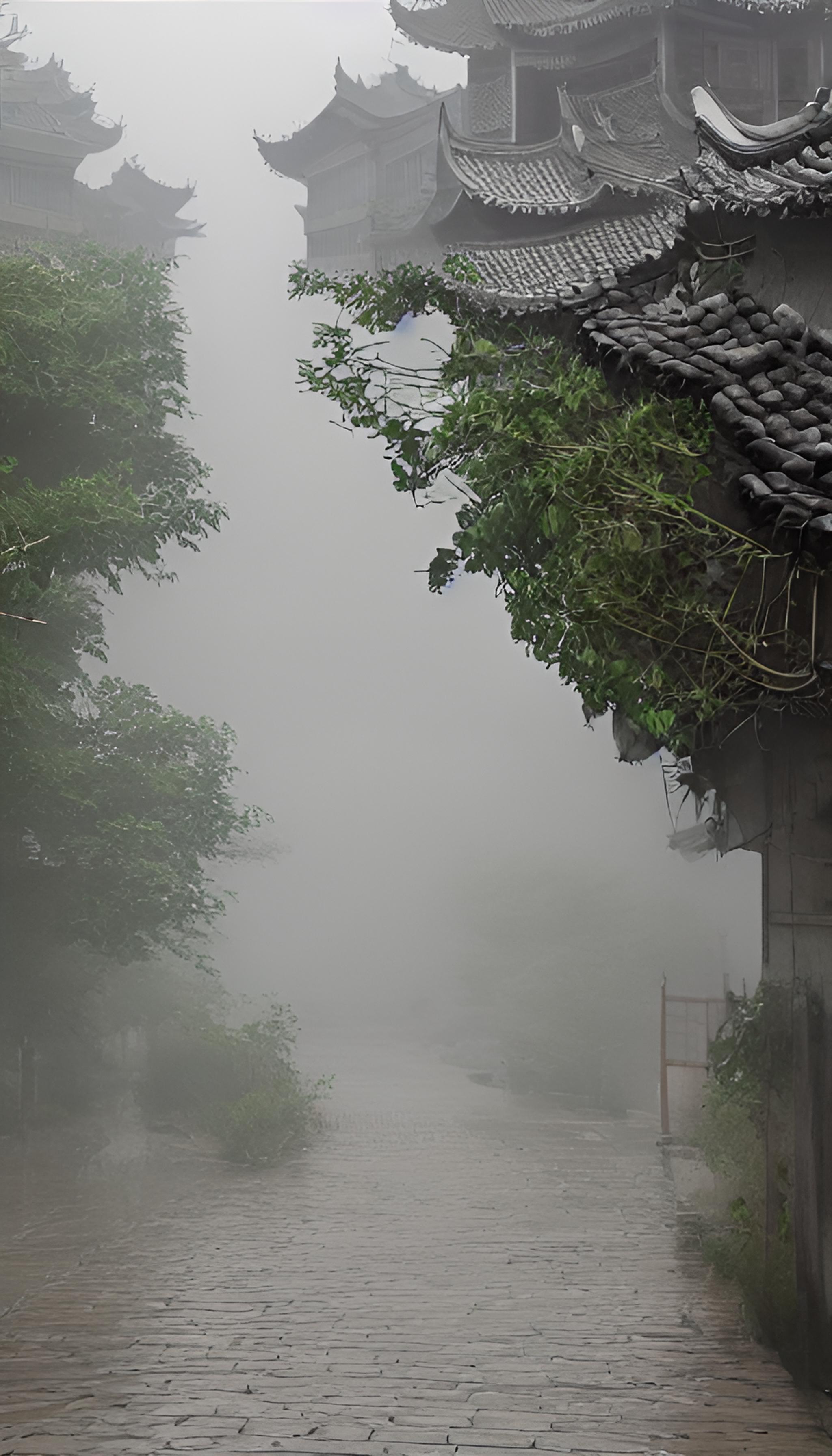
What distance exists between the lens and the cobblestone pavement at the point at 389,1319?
6.18m

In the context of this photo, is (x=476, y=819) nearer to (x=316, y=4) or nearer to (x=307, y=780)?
(x=307, y=780)

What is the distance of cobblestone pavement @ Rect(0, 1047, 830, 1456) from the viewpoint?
243 inches

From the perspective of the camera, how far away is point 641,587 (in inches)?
197

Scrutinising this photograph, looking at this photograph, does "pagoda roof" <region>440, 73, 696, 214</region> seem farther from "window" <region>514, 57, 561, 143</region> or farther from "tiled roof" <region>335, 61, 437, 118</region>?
"tiled roof" <region>335, 61, 437, 118</region>

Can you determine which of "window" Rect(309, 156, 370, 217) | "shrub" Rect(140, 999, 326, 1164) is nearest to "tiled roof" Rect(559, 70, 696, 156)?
"window" Rect(309, 156, 370, 217)

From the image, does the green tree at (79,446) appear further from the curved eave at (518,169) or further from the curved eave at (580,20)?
the curved eave at (580,20)

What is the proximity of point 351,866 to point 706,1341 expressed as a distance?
1720 centimetres

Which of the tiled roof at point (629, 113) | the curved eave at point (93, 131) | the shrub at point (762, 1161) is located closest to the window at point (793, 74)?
the tiled roof at point (629, 113)

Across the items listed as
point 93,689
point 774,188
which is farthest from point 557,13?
point 774,188

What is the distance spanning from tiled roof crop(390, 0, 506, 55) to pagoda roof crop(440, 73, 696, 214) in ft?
10.9

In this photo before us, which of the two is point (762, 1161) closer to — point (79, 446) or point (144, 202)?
point (79, 446)

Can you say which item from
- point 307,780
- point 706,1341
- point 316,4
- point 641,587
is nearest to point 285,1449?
point 706,1341

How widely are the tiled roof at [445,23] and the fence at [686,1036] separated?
13176mm

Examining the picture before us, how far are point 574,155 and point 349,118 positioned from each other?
1142 cm
